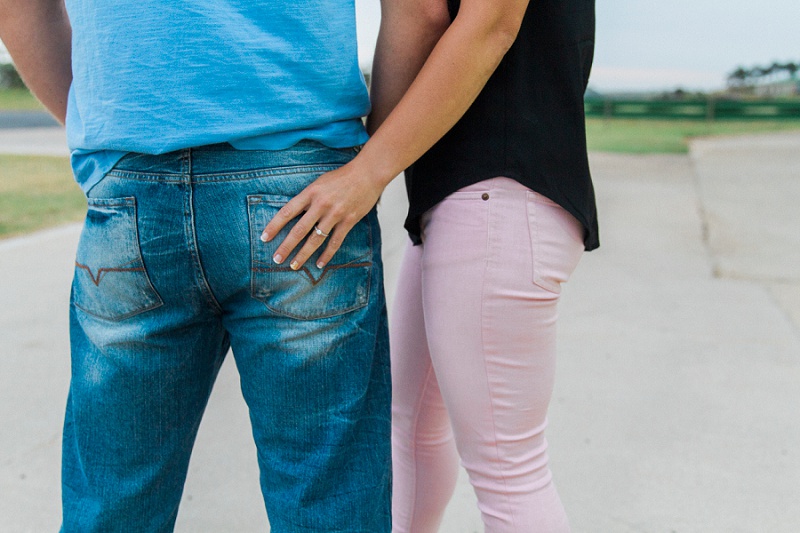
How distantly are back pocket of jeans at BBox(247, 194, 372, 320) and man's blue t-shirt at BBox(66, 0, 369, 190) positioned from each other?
0.10 metres

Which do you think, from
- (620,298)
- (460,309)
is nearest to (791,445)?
(620,298)

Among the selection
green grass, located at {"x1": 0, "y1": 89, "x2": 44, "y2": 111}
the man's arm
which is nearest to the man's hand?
the man's arm

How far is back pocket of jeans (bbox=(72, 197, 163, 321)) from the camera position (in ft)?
3.17

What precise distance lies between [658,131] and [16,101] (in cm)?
2385

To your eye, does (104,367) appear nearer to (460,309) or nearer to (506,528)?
(460,309)

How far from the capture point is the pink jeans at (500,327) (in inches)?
44.9

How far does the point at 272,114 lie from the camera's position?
959 mm

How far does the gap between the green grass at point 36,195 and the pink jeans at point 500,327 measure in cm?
497

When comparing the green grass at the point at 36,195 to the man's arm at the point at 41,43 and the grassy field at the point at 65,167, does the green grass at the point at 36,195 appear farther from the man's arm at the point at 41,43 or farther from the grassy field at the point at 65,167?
the man's arm at the point at 41,43

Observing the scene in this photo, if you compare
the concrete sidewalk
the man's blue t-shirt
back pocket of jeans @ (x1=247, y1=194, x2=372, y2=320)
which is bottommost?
the concrete sidewalk

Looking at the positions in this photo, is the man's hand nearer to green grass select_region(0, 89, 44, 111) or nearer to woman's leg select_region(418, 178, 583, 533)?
woman's leg select_region(418, 178, 583, 533)

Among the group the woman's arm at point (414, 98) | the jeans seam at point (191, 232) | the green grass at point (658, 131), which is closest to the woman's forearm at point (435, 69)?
the woman's arm at point (414, 98)

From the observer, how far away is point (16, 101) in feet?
96.8

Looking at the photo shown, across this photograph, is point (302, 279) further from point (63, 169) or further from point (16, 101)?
point (16, 101)
